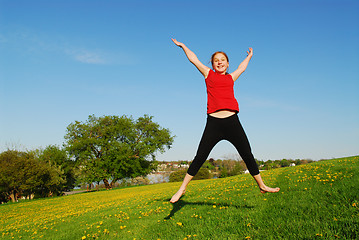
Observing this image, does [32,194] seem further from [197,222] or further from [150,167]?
[197,222]

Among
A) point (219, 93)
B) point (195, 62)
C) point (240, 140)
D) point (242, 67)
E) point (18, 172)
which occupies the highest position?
point (195, 62)

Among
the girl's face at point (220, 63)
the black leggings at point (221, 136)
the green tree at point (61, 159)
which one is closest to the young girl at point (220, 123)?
the black leggings at point (221, 136)

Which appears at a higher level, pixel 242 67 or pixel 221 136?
pixel 242 67

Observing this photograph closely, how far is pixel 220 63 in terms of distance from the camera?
471 centimetres

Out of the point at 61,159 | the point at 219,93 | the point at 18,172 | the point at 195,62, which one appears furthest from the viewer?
the point at 61,159

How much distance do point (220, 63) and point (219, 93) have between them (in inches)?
28.7

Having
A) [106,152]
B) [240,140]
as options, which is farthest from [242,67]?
[106,152]

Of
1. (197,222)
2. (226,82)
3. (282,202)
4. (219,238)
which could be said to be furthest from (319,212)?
(226,82)

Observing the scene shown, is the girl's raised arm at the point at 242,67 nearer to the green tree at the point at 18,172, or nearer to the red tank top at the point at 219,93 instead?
the red tank top at the point at 219,93

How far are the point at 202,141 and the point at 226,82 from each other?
1230mm

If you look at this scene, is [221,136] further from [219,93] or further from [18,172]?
[18,172]

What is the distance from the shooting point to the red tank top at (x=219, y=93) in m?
4.29

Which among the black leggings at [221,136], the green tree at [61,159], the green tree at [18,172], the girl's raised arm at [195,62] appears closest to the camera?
the black leggings at [221,136]

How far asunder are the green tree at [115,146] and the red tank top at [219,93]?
41.7 meters
